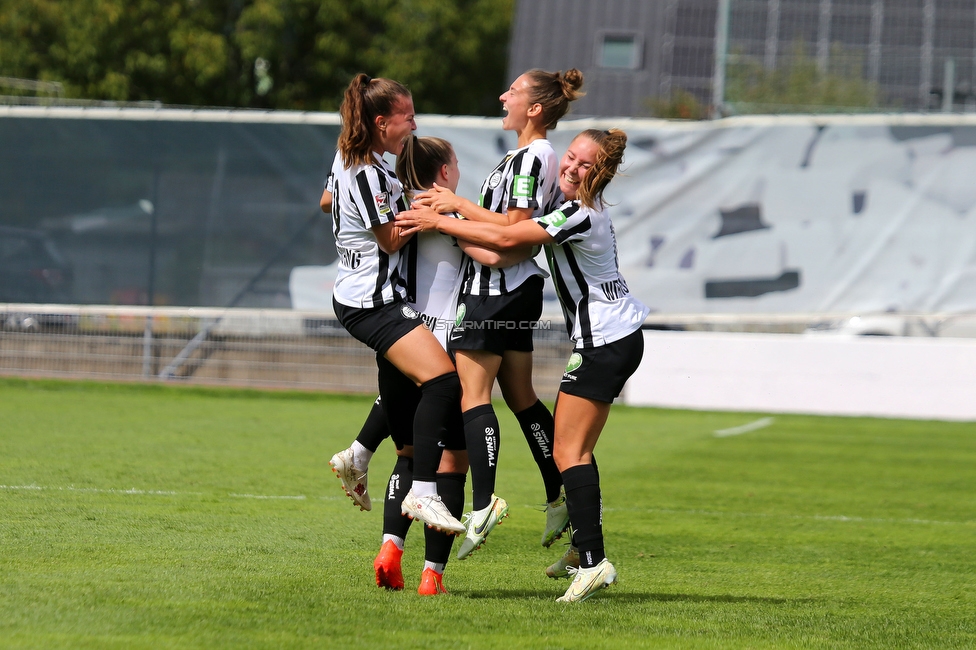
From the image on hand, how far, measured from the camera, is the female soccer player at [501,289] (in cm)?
421

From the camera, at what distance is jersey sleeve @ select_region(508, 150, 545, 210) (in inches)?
167

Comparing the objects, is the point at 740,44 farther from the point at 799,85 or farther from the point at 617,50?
the point at 617,50

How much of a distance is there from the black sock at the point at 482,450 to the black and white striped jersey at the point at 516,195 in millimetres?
443

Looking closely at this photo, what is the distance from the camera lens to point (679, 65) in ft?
97.5

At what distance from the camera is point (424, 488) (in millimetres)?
4191

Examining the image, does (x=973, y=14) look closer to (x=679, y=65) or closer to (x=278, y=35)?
(x=679, y=65)

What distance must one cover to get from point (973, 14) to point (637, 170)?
1433 centimetres

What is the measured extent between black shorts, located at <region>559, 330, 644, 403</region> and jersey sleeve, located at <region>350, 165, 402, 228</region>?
842 mm

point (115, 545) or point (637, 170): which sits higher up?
point (637, 170)

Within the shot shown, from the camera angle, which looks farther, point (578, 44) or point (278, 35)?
point (578, 44)

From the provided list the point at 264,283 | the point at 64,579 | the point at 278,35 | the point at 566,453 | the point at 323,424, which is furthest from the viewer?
the point at 278,35

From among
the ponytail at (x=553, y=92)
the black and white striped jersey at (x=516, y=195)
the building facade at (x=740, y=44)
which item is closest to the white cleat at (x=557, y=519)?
the black and white striped jersey at (x=516, y=195)

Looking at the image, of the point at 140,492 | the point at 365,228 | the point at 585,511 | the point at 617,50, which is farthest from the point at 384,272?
the point at 617,50

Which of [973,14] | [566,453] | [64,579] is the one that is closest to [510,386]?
[566,453]
